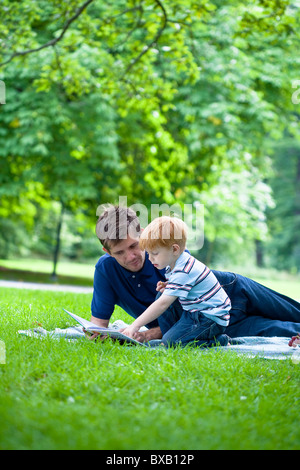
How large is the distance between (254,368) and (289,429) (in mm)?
851

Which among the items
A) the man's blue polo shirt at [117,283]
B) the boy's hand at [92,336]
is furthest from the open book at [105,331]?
the man's blue polo shirt at [117,283]

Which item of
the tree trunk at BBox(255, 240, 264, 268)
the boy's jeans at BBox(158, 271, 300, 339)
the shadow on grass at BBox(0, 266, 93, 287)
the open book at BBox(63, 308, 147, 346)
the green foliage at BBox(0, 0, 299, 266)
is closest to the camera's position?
the open book at BBox(63, 308, 147, 346)

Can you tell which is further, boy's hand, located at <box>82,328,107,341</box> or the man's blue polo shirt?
the man's blue polo shirt

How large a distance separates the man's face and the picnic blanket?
0.61 metres

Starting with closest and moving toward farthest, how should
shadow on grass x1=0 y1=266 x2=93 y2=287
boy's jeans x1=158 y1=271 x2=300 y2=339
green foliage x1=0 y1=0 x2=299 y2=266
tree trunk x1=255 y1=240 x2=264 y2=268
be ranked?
boy's jeans x1=158 y1=271 x2=300 y2=339 < green foliage x1=0 y1=0 x2=299 y2=266 < shadow on grass x1=0 y1=266 x2=93 y2=287 < tree trunk x1=255 y1=240 x2=264 y2=268

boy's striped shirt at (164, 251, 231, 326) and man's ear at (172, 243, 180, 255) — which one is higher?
man's ear at (172, 243, 180, 255)

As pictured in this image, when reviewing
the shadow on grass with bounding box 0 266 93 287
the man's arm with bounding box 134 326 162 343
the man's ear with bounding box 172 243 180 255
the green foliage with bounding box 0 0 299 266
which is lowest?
the shadow on grass with bounding box 0 266 93 287

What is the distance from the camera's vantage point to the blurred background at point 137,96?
7137mm

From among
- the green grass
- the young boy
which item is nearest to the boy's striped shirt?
the young boy

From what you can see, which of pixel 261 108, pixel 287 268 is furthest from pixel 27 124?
pixel 287 268

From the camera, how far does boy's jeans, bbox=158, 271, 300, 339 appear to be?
13.8 ft

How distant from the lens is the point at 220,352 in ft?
11.5

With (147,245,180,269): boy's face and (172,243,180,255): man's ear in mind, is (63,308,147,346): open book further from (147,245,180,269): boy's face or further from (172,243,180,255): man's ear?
(172,243,180,255): man's ear
